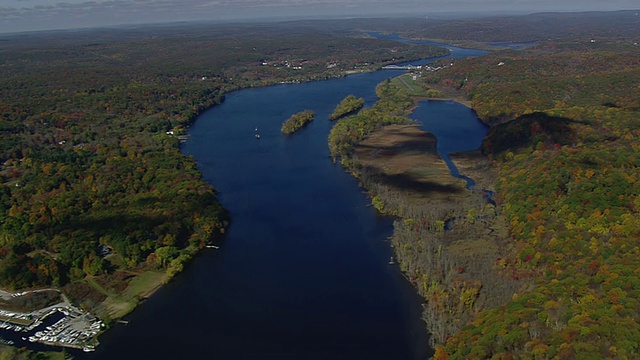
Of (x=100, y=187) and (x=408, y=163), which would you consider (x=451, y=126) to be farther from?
(x=100, y=187)

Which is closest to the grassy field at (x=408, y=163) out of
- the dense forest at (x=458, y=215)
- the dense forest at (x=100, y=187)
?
the dense forest at (x=458, y=215)

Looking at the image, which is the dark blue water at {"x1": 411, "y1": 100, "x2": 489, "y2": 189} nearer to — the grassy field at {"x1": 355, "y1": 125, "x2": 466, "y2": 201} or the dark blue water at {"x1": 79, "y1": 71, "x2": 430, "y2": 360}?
the grassy field at {"x1": 355, "y1": 125, "x2": 466, "y2": 201}

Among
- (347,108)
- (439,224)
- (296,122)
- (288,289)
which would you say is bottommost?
(288,289)

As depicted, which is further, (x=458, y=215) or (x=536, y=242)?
(x=458, y=215)

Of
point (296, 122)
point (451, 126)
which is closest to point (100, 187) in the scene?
point (296, 122)

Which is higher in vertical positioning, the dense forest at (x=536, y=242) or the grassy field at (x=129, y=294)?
the dense forest at (x=536, y=242)

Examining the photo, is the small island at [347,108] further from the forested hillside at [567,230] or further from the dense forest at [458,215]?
the forested hillside at [567,230]

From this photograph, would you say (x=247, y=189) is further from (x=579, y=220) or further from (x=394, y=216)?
(x=579, y=220)
